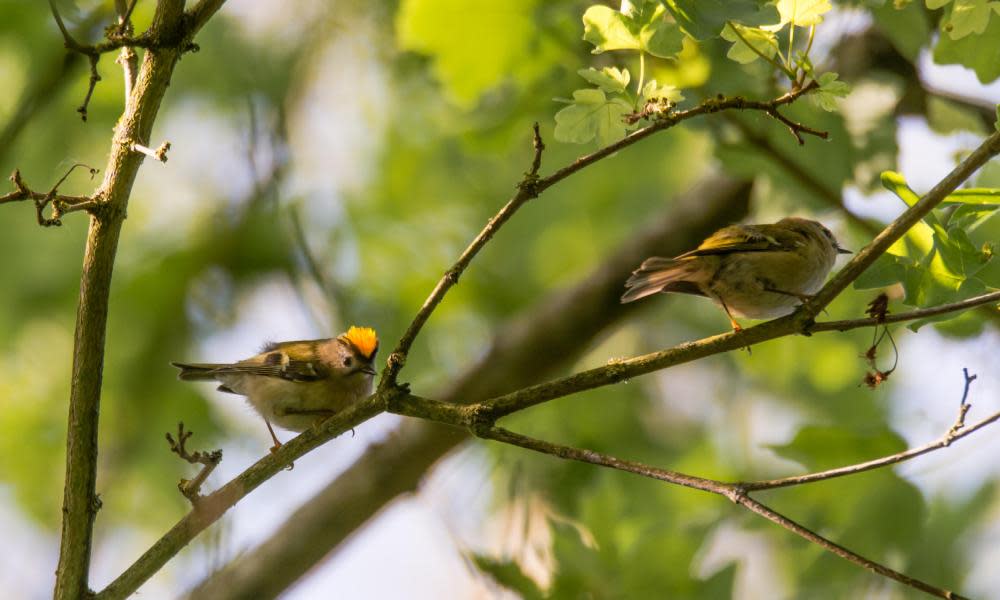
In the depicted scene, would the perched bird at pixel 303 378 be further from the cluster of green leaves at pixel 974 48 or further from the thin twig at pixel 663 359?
the cluster of green leaves at pixel 974 48

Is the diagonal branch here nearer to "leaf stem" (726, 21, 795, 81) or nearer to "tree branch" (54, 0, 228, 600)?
"leaf stem" (726, 21, 795, 81)

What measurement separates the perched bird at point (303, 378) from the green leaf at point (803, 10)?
2879 mm

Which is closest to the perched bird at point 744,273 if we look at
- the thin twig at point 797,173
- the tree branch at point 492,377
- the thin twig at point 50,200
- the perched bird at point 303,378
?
the thin twig at point 797,173

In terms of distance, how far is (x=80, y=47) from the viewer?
2.19 m

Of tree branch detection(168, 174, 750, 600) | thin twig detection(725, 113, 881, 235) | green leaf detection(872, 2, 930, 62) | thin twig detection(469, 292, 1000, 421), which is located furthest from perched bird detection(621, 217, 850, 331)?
tree branch detection(168, 174, 750, 600)

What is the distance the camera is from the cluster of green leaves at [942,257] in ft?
7.21

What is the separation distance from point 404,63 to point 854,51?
2.73m

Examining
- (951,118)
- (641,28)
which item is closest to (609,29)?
(641,28)

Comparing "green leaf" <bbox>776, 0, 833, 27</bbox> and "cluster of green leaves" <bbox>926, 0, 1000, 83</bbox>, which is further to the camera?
"cluster of green leaves" <bbox>926, 0, 1000, 83</bbox>

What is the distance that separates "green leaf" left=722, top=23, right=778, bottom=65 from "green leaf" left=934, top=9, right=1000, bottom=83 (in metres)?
0.80

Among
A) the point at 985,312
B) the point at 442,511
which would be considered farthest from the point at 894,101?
the point at 442,511

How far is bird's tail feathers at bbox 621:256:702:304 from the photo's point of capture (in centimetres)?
334

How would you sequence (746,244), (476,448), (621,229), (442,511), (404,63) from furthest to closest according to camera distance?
1. (621,229)
2. (404,63)
3. (476,448)
4. (442,511)
5. (746,244)

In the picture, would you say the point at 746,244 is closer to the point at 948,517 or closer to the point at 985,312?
the point at 985,312
